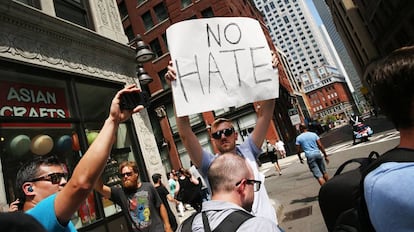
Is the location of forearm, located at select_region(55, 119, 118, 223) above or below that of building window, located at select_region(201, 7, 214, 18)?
below

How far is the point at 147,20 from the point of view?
31688mm

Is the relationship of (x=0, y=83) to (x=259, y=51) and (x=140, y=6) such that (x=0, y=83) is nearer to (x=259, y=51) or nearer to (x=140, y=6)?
(x=259, y=51)

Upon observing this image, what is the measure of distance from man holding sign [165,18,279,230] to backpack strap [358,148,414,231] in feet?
4.15

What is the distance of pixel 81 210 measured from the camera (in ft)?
21.1

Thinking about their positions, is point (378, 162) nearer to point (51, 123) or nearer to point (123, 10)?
point (51, 123)

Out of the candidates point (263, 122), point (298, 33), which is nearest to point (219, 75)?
point (263, 122)

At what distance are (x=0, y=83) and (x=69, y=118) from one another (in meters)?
1.58

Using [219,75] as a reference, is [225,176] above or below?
below

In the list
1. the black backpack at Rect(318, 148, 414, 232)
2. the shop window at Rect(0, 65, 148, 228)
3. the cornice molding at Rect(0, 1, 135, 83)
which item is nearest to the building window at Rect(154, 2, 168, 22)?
the cornice molding at Rect(0, 1, 135, 83)

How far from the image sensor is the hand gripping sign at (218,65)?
2707 mm

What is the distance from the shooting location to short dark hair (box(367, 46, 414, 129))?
1.35 meters

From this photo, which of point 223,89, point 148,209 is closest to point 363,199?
point 223,89

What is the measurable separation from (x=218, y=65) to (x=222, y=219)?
→ 5.17 ft

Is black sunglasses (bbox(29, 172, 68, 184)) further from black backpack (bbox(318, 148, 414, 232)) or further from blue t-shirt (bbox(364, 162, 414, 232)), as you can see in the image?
blue t-shirt (bbox(364, 162, 414, 232))
